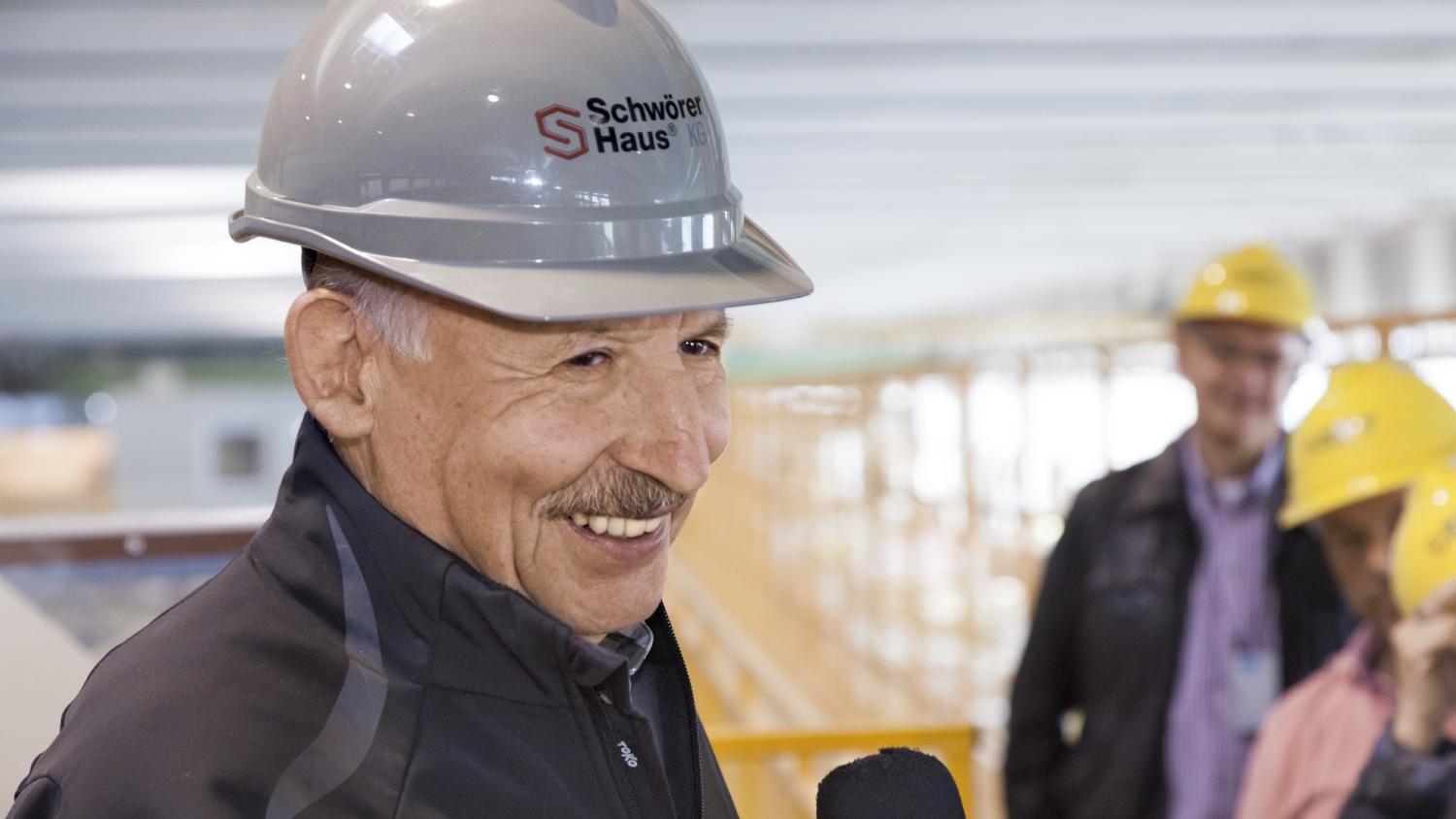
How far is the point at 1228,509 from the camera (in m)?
3.63

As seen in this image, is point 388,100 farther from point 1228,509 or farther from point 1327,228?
point 1327,228

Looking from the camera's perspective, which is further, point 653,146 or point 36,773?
point 653,146

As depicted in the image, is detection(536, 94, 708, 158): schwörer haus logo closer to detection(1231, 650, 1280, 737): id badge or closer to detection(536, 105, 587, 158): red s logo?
detection(536, 105, 587, 158): red s logo

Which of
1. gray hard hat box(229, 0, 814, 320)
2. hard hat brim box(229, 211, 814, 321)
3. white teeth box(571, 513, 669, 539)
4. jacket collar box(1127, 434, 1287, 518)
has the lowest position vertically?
jacket collar box(1127, 434, 1287, 518)

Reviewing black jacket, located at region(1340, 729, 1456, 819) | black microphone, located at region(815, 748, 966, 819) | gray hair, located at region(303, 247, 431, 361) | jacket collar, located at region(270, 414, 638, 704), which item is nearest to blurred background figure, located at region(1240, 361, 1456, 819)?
black jacket, located at region(1340, 729, 1456, 819)

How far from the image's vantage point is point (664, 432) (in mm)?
1136

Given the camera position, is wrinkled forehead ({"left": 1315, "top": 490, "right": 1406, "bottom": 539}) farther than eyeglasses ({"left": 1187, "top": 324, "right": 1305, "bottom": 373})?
No

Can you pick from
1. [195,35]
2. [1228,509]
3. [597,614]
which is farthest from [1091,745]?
[195,35]

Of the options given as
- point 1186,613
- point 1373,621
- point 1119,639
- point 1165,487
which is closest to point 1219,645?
point 1186,613

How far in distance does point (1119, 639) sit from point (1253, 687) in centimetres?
32

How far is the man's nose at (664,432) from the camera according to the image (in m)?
1.13

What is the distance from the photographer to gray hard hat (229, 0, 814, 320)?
3.59ft

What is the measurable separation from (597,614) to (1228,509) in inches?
111

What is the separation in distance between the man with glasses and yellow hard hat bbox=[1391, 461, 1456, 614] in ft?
3.60
